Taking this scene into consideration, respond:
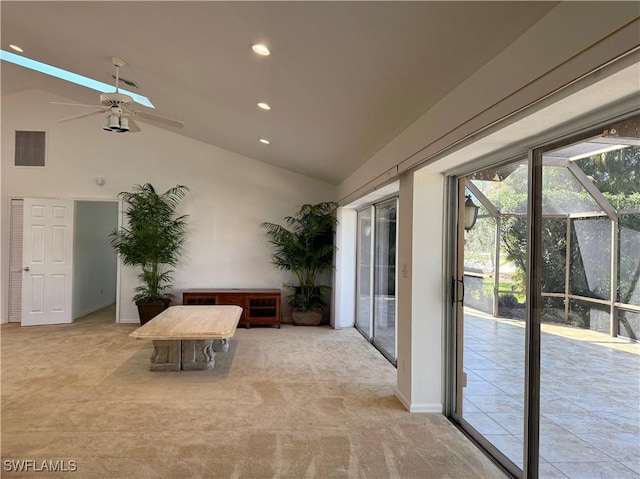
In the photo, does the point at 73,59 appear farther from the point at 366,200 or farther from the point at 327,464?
the point at 327,464

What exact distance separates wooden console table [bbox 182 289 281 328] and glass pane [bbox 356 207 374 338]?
1.34 m

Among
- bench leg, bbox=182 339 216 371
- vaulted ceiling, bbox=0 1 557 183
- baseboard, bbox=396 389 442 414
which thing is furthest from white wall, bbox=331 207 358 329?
baseboard, bbox=396 389 442 414

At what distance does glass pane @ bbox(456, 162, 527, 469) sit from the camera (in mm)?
2305

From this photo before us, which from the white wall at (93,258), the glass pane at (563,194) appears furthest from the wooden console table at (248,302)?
the glass pane at (563,194)

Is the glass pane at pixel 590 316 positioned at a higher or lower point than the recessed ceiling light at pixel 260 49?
lower

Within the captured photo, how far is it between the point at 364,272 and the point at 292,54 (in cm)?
403

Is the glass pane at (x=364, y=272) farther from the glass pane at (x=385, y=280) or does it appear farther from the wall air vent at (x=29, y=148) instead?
the wall air vent at (x=29, y=148)

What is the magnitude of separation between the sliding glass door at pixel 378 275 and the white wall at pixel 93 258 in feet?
16.0

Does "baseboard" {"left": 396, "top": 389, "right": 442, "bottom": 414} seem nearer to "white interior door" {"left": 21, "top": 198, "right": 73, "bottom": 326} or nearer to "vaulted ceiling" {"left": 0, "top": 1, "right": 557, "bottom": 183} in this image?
"vaulted ceiling" {"left": 0, "top": 1, "right": 557, "bottom": 183}

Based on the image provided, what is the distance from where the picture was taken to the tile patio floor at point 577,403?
1729mm

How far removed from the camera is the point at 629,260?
1596mm

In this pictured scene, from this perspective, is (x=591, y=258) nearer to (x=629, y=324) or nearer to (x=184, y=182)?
(x=629, y=324)

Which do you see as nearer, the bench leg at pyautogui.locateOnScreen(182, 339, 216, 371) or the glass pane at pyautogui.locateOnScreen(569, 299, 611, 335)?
the glass pane at pyautogui.locateOnScreen(569, 299, 611, 335)

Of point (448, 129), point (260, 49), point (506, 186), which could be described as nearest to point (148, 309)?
point (260, 49)
